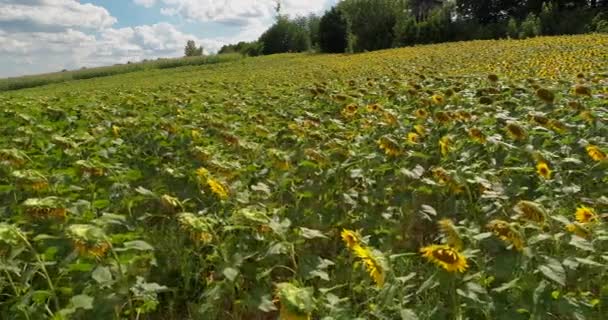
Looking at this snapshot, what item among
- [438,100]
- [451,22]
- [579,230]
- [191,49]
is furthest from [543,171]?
[191,49]

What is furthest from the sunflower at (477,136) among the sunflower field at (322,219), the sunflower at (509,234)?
the sunflower at (509,234)

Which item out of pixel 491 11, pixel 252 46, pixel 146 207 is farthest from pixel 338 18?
pixel 146 207

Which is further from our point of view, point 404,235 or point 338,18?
point 338,18

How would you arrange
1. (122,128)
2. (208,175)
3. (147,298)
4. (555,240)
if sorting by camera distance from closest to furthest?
(555,240) < (147,298) < (208,175) < (122,128)

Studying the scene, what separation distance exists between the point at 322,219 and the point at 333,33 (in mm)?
34673

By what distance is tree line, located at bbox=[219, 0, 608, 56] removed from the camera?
25552 mm

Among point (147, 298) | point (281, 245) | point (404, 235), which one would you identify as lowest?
point (404, 235)

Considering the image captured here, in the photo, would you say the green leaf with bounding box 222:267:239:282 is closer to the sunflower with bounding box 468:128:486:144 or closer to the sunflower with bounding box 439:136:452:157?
the sunflower with bounding box 439:136:452:157

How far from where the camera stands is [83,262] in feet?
6.42

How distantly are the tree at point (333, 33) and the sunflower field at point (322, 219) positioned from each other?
3207cm

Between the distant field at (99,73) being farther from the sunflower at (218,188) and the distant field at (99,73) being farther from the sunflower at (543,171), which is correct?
the sunflower at (543,171)

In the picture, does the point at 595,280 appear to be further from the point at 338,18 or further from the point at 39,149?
the point at 338,18

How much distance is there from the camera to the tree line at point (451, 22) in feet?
83.8

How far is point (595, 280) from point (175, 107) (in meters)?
4.34
